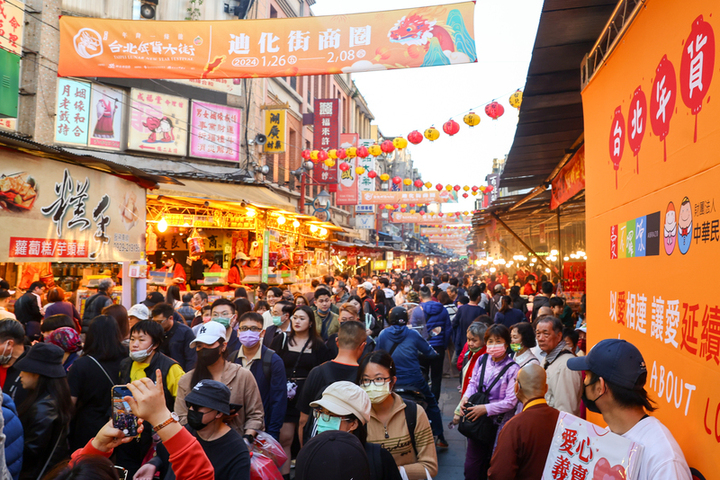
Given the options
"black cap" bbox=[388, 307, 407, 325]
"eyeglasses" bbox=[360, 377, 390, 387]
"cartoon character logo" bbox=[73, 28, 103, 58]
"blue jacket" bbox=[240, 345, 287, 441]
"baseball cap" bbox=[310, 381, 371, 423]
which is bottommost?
"blue jacket" bbox=[240, 345, 287, 441]

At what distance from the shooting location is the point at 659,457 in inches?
85.3

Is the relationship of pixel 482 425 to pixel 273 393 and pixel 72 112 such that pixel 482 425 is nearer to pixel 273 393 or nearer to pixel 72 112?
pixel 273 393

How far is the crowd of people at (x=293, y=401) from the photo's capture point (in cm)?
238

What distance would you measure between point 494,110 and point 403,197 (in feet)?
40.2

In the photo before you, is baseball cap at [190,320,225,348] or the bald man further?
baseball cap at [190,320,225,348]

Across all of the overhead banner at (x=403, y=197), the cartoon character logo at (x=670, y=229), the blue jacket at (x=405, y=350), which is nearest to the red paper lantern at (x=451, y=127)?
the blue jacket at (x=405, y=350)

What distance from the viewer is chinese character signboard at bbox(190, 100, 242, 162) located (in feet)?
57.2

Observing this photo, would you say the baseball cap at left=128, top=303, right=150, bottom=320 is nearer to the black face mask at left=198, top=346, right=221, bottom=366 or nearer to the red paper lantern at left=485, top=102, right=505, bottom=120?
the black face mask at left=198, top=346, right=221, bottom=366

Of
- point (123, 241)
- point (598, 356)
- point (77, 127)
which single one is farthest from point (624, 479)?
point (77, 127)

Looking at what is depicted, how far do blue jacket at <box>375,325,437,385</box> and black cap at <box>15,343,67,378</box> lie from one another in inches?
131

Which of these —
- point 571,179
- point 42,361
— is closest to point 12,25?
point 42,361

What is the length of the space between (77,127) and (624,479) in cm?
1674

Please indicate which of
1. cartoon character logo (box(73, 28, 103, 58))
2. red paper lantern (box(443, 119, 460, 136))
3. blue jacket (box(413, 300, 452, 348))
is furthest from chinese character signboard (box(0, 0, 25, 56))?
blue jacket (box(413, 300, 452, 348))

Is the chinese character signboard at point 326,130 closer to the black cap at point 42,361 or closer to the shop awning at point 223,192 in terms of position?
the shop awning at point 223,192
